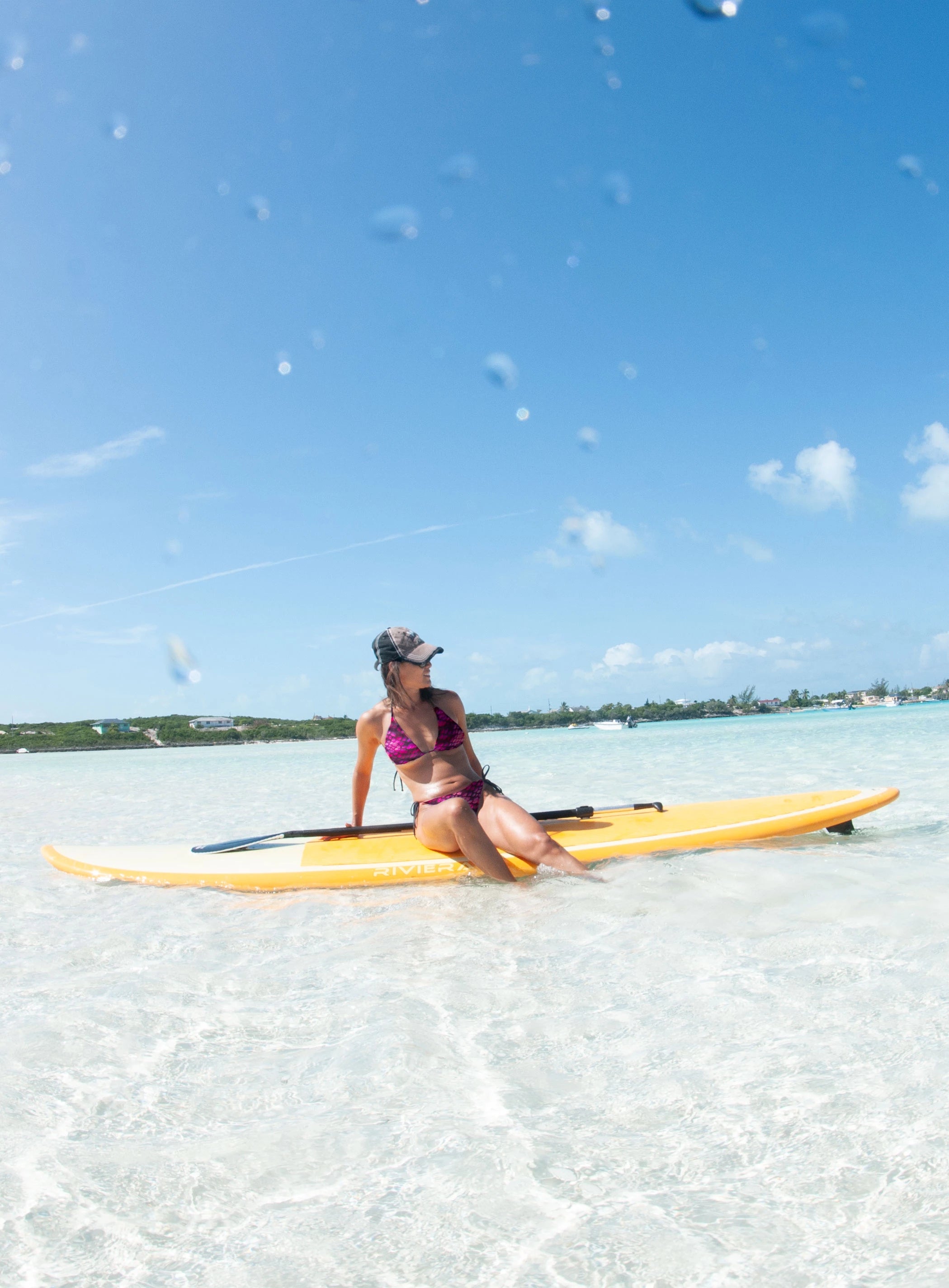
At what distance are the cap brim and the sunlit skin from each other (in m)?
0.03

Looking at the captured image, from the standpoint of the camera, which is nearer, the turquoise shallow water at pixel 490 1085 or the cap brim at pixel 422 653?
the turquoise shallow water at pixel 490 1085

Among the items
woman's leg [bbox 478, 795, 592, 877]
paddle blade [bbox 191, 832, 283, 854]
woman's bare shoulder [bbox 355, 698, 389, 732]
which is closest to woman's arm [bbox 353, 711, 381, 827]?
woman's bare shoulder [bbox 355, 698, 389, 732]

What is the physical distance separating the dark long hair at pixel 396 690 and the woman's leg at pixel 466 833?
567 millimetres

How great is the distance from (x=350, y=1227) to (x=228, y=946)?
2179 mm

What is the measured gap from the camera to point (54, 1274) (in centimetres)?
134

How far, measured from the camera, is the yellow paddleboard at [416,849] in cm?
446

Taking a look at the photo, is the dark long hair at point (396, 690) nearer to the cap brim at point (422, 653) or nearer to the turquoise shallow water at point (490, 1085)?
the cap brim at point (422, 653)

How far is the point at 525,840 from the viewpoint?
433 cm

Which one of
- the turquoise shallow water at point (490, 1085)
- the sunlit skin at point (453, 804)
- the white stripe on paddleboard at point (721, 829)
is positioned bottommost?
the turquoise shallow water at point (490, 1085)

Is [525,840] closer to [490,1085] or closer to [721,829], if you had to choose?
[721,829]

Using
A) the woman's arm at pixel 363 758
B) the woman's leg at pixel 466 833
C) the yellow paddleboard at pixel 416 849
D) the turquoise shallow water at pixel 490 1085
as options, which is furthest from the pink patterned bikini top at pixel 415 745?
the turquoise shallow water at pixel 490 1085

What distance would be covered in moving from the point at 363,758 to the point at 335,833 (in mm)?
700

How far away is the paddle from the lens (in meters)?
5.02

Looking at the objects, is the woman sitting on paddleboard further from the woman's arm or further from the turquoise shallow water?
the turquoise shallow water
